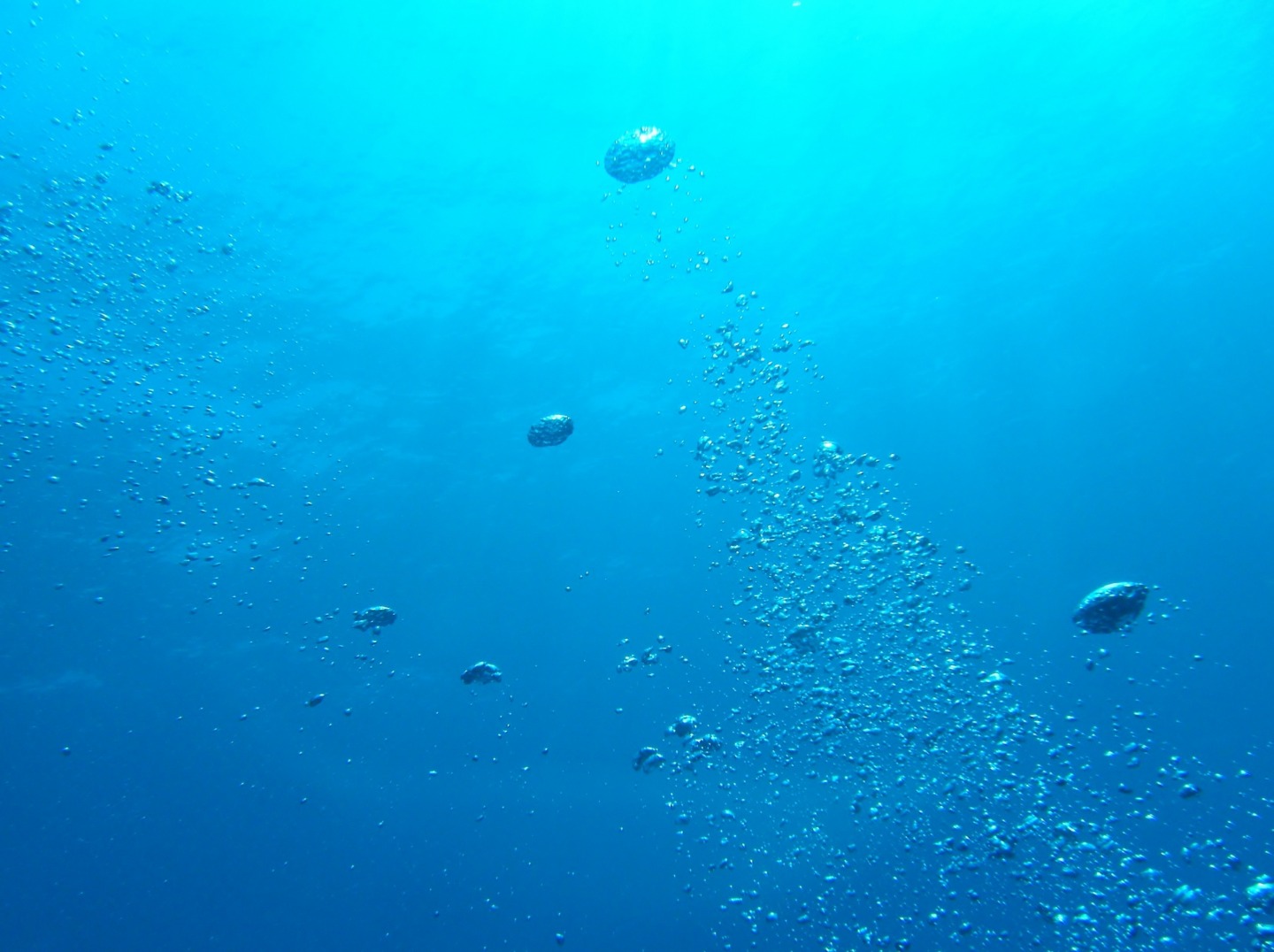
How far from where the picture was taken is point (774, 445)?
18.6 m

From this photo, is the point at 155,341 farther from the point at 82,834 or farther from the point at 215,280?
the point at 82,834

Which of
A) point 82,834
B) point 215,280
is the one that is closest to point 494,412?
point 215,280

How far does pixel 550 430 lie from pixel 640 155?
7.02 metres

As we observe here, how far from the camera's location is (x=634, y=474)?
1978cm

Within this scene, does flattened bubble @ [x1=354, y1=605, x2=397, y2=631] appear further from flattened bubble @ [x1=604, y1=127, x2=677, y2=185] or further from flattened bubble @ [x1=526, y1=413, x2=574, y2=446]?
flattened bubble @ [x1=604, y1=127, x2=677, y2=185]

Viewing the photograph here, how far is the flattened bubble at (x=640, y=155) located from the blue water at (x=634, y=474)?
182 mm

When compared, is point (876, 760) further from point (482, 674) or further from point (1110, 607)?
point (482, 674)

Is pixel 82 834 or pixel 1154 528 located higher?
pixel 1154 528

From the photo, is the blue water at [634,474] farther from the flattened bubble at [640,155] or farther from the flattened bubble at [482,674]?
the flattened bubble at [482,674]

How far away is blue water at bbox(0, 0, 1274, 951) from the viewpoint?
40.9 ft

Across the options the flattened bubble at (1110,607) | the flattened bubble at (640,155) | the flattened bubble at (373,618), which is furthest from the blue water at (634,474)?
the flattened bubble at (1110,607)

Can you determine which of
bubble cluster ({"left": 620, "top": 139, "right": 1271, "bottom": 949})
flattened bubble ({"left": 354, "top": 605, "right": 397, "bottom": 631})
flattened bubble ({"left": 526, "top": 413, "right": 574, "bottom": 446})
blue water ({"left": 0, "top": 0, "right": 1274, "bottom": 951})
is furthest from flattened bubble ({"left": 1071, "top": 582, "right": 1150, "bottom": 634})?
flattened bubble ({"left": 354, "top": 605, "right": 397, "bottom": 631})

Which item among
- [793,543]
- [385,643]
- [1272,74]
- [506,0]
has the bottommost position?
[385,643]

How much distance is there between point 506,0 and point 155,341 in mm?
9003
